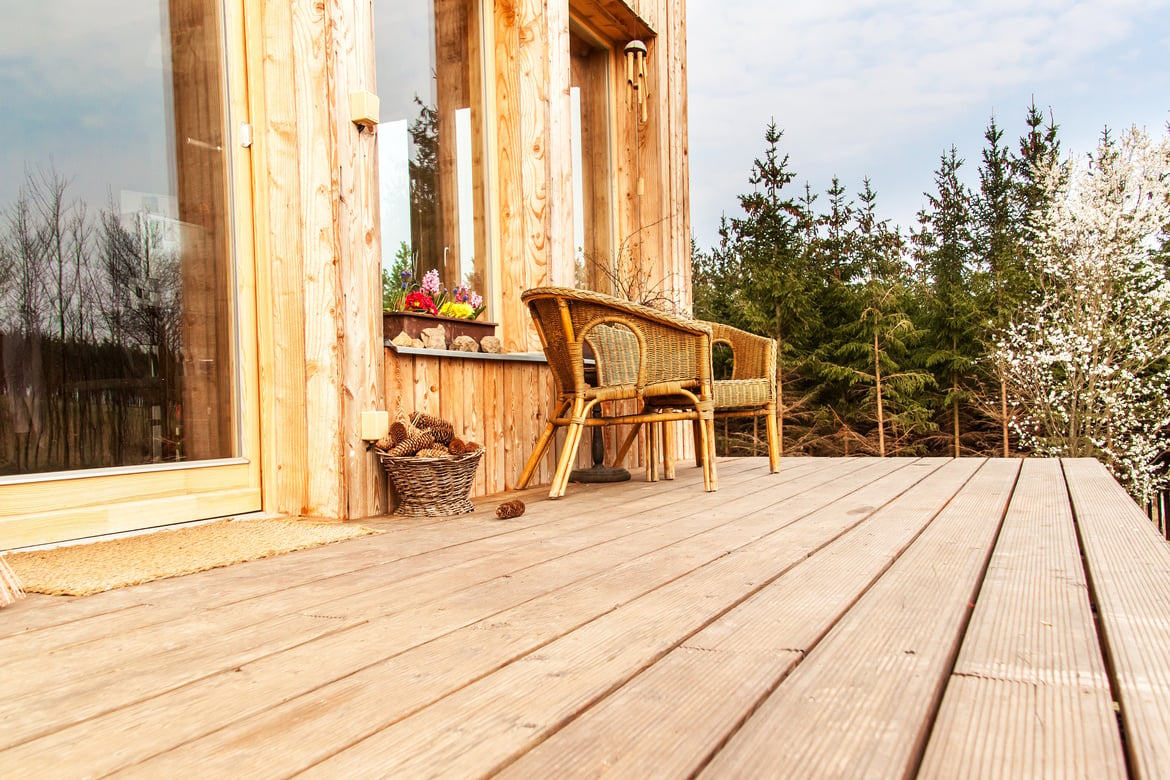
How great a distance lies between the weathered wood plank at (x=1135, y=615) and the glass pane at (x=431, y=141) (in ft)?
7.60

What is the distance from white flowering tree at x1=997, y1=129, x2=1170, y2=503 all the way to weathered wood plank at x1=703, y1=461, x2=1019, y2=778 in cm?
816

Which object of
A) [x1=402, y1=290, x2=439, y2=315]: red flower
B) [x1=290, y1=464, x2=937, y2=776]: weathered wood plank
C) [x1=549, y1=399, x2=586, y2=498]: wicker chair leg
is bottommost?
[x1=290, y1=464, x2=937, y2=776]: weathered wood plank

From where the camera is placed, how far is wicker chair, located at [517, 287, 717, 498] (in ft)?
9.23

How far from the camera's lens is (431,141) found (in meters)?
3.28

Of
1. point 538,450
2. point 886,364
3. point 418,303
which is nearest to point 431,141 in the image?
point 418,303

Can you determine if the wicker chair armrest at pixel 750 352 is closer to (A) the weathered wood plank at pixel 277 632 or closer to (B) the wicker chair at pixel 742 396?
(B) the wicker chair at pixel 742 396

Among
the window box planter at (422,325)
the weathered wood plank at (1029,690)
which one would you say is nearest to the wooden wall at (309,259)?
the window box planter at (422,325)

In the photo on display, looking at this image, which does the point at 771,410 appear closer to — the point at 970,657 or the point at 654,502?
the point at 654,502

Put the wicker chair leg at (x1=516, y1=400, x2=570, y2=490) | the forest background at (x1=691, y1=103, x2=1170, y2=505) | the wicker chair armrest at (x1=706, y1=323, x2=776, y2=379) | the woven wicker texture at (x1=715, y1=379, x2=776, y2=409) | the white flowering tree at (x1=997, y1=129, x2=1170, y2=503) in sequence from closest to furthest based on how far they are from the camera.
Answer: the wicker chair leg at (x1=516, y1=400, x2=570, y2=490), the woven wicker texture at (x1=715, y1=379, x2=776, y2=409), the wicker chair armrest at (x1=706, y1=323, x2=776, y2=379), the white flowering tree at (x1=997, y1=129, x2=1170, y2=503), the forest background at (x1=691, y1=103, x2=1170, y2=505)

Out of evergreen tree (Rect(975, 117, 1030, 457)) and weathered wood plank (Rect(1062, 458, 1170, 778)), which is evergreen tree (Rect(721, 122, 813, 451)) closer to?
evergreen tree (Rect(975, 117, 1030, 457))

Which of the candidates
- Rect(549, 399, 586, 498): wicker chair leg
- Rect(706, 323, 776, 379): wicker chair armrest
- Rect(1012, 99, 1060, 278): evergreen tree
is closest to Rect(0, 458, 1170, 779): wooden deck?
Rect(549, 399, 586, 498): wicker chair leg

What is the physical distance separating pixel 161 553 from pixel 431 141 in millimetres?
2087

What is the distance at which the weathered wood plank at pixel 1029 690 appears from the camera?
663 mm

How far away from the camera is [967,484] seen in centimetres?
295
